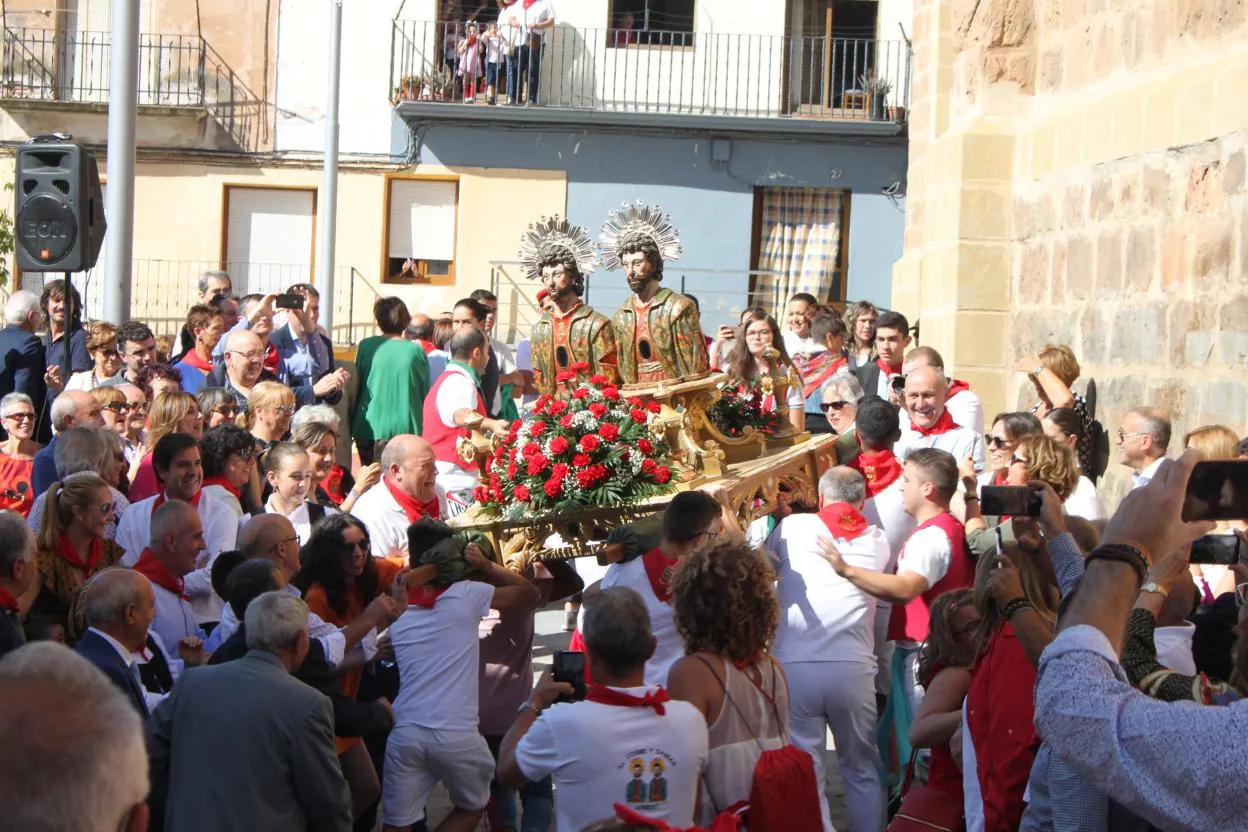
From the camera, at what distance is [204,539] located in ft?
21.2

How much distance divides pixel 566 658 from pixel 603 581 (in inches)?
65.3

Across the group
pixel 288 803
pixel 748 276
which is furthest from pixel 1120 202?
pixel 748 276

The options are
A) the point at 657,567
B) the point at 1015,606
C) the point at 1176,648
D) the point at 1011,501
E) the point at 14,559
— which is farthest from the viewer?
the point at 657,567

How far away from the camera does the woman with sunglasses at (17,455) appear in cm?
741

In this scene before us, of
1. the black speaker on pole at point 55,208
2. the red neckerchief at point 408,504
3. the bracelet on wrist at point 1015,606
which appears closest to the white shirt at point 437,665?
the red neckerchief at point 408,504

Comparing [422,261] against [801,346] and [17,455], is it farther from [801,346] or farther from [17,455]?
[17,455]

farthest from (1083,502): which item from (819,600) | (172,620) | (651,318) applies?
(172,620)

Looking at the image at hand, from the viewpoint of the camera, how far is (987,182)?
39.6ft

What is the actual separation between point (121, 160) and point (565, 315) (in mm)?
3108

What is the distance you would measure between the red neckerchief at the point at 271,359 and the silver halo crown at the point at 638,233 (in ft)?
8.84

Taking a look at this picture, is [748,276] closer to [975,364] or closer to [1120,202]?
[975,364]

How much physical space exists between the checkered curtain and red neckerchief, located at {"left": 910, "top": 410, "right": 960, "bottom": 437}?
15.5m

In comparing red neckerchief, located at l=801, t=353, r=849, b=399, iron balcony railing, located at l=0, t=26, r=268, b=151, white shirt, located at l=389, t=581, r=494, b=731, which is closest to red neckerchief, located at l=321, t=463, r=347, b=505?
A: white shirt, located at l=389, t=581, r=494, b=731

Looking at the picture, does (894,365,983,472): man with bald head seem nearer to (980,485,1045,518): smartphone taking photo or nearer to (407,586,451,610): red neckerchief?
(407,586,451,610): red neckerchief
